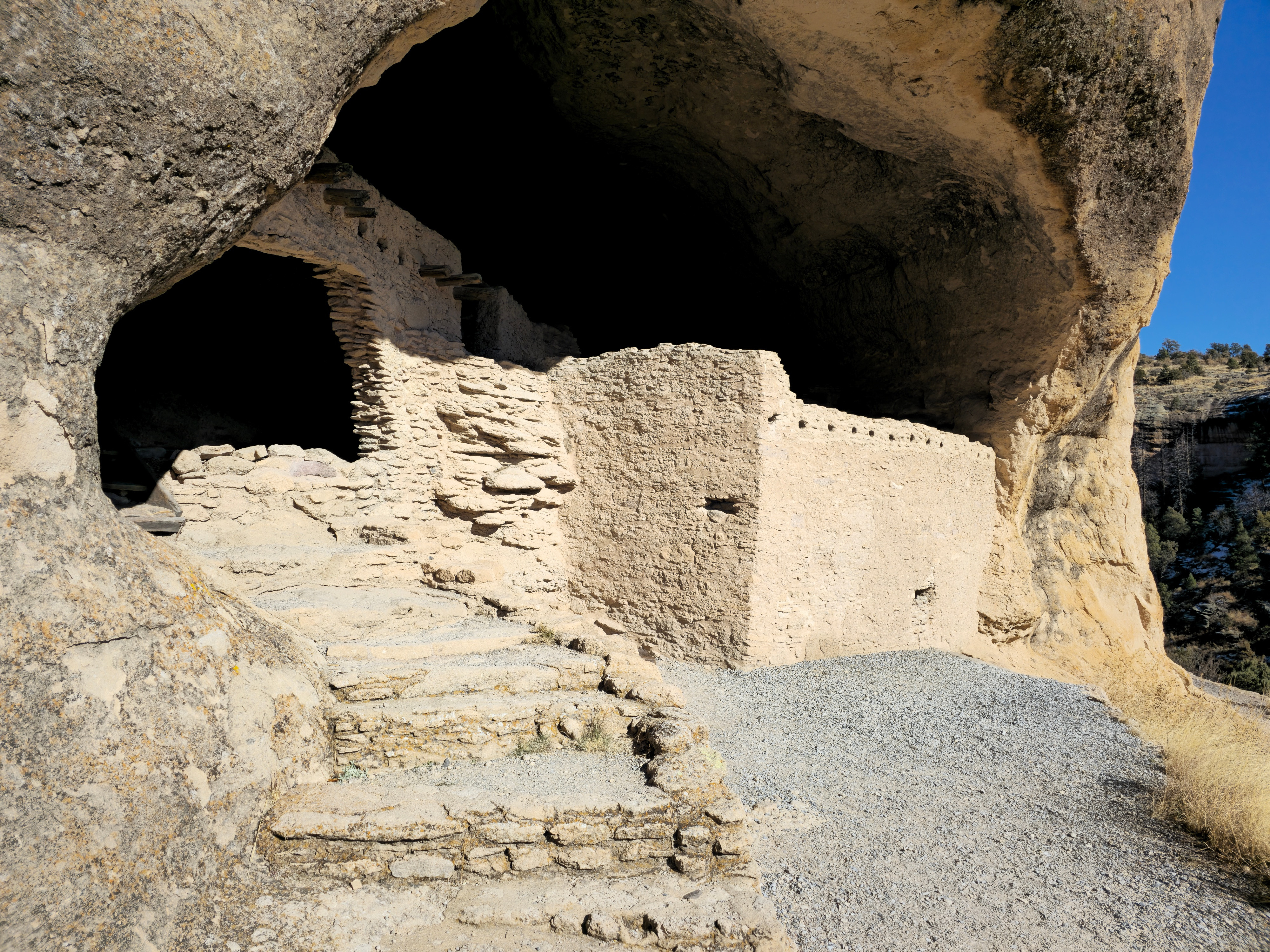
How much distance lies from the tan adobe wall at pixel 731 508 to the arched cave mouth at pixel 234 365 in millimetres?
3031

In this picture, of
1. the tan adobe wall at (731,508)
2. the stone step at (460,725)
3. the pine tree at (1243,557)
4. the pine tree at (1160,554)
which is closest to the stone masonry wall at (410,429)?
the tan adobe wall at (731,508)

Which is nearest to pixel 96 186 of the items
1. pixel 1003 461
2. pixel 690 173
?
pixel 690 173

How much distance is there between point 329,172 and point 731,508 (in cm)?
461

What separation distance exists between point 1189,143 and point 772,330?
18.3ft

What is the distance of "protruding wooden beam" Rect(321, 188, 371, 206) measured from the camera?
6410 millimetres

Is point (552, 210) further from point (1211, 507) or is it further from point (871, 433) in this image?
point (1211, 507)

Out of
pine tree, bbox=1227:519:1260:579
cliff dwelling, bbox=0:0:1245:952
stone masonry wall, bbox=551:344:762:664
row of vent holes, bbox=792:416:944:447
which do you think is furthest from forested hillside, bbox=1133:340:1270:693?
stone masonry wall, bbox=551:344:762:664

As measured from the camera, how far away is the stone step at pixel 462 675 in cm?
421

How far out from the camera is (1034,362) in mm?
9422

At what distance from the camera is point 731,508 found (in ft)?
24.3

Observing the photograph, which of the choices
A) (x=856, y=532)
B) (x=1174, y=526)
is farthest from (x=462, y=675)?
(x=1174, y=526)

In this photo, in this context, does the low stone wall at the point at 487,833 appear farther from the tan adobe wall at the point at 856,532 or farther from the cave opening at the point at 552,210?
the cave opening at the point at 552,210

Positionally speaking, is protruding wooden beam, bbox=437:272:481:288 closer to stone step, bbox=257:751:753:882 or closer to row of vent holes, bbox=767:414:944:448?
row of vent holes, bbox=767:414:944:448

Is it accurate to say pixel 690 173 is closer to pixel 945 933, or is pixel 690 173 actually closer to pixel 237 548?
pixel 237 548
